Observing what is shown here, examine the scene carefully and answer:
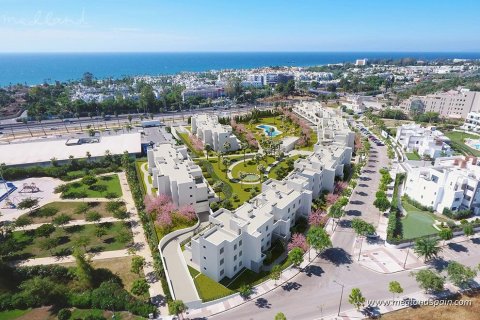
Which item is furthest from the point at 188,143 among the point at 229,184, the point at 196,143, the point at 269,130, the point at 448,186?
the point at 448,186

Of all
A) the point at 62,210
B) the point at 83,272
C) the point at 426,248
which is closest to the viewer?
the point at 83,272


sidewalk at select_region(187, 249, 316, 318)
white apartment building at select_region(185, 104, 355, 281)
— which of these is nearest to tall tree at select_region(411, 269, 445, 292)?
sidewalk at select_region(187, 249, 316, 318)

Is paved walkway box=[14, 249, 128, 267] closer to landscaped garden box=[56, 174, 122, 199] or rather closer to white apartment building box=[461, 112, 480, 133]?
landscaped garden box=[56, 174, 122, 199]

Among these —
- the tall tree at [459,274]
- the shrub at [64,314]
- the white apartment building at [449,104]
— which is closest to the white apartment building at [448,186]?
the tall tree at [459,274]

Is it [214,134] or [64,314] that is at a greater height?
[214,134]

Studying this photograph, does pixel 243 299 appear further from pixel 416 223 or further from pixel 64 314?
pixel 416 223

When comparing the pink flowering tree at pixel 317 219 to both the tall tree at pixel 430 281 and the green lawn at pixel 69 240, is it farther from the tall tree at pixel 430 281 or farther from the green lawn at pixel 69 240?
the green lawn at pixel 69 240

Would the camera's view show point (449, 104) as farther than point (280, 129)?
Yes
